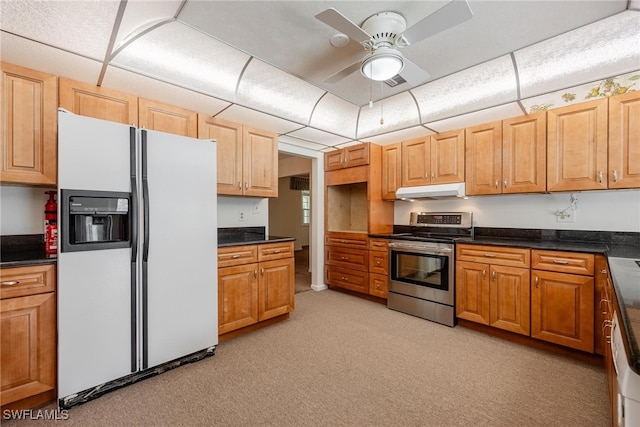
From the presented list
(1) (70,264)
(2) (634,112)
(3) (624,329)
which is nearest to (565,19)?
(2) (634,112)

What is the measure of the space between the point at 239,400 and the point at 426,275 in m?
2.40

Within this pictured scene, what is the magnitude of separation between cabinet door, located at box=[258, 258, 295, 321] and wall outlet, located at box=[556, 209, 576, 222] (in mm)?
2907

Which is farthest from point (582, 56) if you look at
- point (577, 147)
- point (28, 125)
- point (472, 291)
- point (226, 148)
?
point (28, 125)

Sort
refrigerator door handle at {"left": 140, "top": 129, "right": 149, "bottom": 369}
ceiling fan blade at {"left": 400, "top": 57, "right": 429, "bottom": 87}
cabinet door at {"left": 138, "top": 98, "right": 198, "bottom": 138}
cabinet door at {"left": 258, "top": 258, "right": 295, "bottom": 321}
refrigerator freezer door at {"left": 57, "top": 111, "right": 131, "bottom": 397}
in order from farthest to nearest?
cabinet door at {"left": 258, "top": 258, "right": 295, "bottom": 321} → cabinet door at {"left": 138, "top": 98, "right": 198, "bottom": 138} → ceiling fan blade at {"left": 400, "top": 57, "right": 429, "bottom": 87} → refrigerator door handle at {"left": 140, "top": 129, "right": 149, "bottom": 369} → refrigerator freezer door at {"left": 57, "top": 111, "right": 131, "bottom": 397}

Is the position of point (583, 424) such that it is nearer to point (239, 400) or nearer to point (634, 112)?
point (239, 400)

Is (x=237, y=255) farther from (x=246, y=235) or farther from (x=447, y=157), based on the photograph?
(x=447, y=157)

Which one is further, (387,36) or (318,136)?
(318,136)

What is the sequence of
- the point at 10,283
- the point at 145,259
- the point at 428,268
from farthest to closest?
the point at 428,268 < the point at 145,259 < the point at 10,283

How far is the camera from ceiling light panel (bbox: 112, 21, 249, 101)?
2199 millimetres

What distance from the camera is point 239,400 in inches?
73.7

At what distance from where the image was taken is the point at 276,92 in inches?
122

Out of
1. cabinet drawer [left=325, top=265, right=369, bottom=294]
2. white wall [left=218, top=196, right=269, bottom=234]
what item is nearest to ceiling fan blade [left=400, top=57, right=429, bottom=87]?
white wall [left=218, top=196, right=269, bottom=234]

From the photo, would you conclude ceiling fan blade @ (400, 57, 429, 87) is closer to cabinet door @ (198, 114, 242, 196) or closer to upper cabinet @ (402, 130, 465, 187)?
upper cabinet @ (402, 130, 465, 187)

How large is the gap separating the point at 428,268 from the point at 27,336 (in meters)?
3.50
